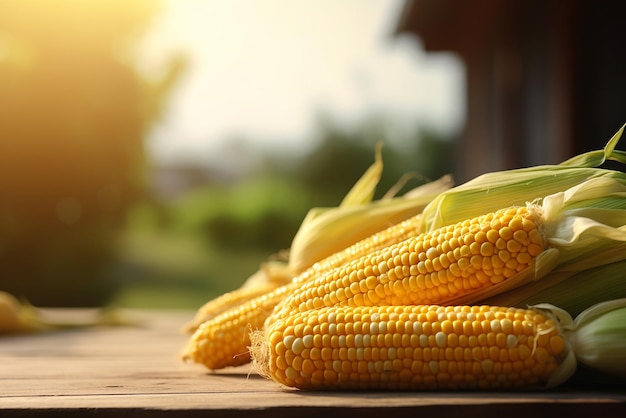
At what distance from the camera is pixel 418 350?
0.95m

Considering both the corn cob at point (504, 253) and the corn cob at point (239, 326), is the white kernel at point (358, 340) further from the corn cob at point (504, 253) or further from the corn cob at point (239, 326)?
the corn cob at point (239, 326)

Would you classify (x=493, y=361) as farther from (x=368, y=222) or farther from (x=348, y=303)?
(x=368, y=222)

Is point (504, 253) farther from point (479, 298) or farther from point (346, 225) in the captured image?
point (346, 225)

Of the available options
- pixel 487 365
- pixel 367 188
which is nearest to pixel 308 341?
pixel 487 365

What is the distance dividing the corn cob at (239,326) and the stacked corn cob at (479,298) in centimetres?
15

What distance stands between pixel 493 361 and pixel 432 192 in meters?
0.77

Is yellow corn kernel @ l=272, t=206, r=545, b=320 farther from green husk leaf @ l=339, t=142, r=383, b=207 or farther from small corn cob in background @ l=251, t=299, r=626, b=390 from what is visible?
green husk leaf @ l=339, t=142, r=383, b=207

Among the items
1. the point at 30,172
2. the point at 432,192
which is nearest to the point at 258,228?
the point at 30,172

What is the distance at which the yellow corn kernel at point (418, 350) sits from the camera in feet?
3.06

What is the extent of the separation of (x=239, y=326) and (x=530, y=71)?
436 centimetres

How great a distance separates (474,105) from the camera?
721cm

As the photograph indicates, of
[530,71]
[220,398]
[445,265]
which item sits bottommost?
[220,398]

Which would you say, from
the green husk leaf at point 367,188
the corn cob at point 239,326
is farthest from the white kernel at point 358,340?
the green husk leaf at point 367,188

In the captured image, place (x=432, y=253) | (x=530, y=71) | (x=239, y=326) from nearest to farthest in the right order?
1. (x=432, y=253)
2. (x=239, y=326)
3. (x=530, y=71)
